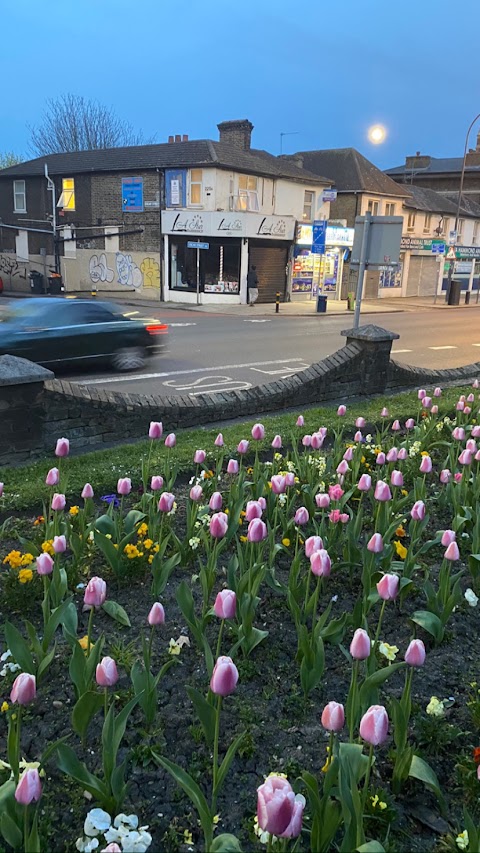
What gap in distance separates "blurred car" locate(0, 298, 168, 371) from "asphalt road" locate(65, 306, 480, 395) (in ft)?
1.33

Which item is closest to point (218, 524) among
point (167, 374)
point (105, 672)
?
point (105, 672)

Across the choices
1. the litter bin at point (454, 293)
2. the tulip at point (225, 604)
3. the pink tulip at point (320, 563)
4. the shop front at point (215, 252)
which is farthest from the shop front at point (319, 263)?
the tulip at point (225, 604)

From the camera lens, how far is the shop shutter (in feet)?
110

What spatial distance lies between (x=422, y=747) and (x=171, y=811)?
3.52ft

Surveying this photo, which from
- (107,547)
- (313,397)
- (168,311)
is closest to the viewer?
(107,547)

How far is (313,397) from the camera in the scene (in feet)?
30.8

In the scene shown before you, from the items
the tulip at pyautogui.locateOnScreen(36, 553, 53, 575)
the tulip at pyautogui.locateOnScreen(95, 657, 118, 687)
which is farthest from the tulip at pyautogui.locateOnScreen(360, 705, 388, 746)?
the tulip at pyautogui.locateOnScreen(36, 553, 53, 575)

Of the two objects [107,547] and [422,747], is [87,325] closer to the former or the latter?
[107,547]

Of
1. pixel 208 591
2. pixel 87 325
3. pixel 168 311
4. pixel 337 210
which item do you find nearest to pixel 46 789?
pixel 208 591

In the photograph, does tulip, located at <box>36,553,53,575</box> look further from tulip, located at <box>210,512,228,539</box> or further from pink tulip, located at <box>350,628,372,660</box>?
pink tulip, located at <box>350,628,372,660</box>

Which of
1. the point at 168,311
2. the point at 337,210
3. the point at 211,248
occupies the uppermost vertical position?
the point at 337,210

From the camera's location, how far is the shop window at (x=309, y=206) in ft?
121

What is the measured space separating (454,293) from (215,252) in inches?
646

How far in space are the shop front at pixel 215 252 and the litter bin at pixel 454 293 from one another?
12280mm
